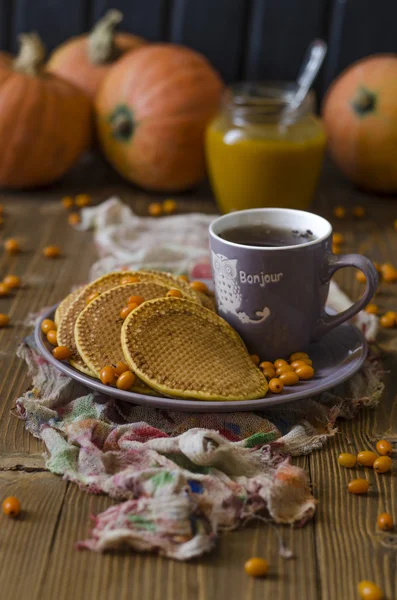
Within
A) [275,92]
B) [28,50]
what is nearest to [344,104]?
[275,92]

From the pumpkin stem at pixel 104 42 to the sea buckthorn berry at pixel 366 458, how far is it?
1.44 meters

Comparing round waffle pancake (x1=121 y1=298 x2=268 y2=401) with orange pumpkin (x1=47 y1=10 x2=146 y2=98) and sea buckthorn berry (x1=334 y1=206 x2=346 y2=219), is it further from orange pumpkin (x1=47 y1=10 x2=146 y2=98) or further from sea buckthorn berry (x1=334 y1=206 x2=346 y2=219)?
orange pumpkin (x1=47 y1=10 x2=146 y2=98)

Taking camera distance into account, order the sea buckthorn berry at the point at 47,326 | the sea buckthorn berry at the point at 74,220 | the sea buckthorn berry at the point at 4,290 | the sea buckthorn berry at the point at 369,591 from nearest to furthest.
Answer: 1. the sea buckthorn berry at the point at 369,591
2. the sea buckthorn berry at the point at 47,326
3. the sea buckthorn berry at the point at 4,290
4. the sea buckthorn berry at the point at 74,220

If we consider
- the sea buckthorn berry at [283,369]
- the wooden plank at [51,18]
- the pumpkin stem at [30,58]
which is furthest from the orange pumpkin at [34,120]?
the sea buckthorn berry at [283,369]

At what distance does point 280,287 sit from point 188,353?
14cm

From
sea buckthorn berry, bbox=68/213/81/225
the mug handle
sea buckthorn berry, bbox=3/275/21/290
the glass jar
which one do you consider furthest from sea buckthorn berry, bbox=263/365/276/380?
sea buckthorn berry, bbox=68/213/81/225

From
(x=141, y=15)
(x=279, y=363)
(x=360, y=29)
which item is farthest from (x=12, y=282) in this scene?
(x=360, y=29)

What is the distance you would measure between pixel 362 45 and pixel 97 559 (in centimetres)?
179

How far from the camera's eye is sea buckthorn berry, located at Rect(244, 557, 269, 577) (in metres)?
0.67

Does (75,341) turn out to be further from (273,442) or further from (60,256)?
(60,256)

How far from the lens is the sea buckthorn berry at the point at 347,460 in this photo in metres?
0.83

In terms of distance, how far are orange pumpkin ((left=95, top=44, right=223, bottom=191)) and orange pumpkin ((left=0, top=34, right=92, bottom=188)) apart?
0.09 meters

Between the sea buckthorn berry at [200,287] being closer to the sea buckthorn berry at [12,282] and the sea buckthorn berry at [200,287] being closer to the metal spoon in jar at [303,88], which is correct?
the sea buckthorn berry at [12,282]

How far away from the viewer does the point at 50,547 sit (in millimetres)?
706
